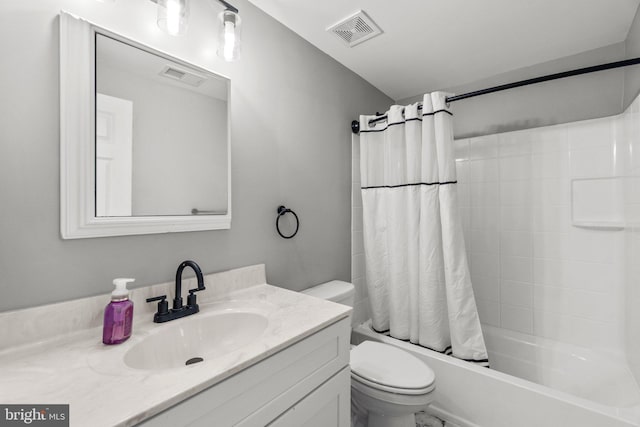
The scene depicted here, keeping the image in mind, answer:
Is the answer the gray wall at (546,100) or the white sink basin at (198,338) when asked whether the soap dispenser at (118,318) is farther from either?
the gray wall at (546,100)

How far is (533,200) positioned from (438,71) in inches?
46.2

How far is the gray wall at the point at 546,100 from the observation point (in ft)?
5.74

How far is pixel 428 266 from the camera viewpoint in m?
1.69

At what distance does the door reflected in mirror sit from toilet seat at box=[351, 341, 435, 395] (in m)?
1.00

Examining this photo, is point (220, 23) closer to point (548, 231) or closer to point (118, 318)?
point (118, 318)

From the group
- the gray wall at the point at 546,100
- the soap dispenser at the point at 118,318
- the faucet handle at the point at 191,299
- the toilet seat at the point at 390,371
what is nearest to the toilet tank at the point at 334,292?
the toilet seat at the point at 390,371

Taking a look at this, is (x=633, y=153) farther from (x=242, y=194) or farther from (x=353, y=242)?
(x=242, y=194)

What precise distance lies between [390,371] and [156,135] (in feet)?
4.78

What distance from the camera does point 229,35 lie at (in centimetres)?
116

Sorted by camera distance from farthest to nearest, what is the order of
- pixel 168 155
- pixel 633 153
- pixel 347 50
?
pixel 347 50 → pixel 633 153 → pixel 168 155

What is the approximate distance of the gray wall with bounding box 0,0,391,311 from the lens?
78 centimetres

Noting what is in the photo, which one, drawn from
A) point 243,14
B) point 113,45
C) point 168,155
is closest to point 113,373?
point 168,155

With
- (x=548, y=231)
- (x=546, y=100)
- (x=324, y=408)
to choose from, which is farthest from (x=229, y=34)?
(x=548, y=231)

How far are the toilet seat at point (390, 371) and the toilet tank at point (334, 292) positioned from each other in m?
0.28
